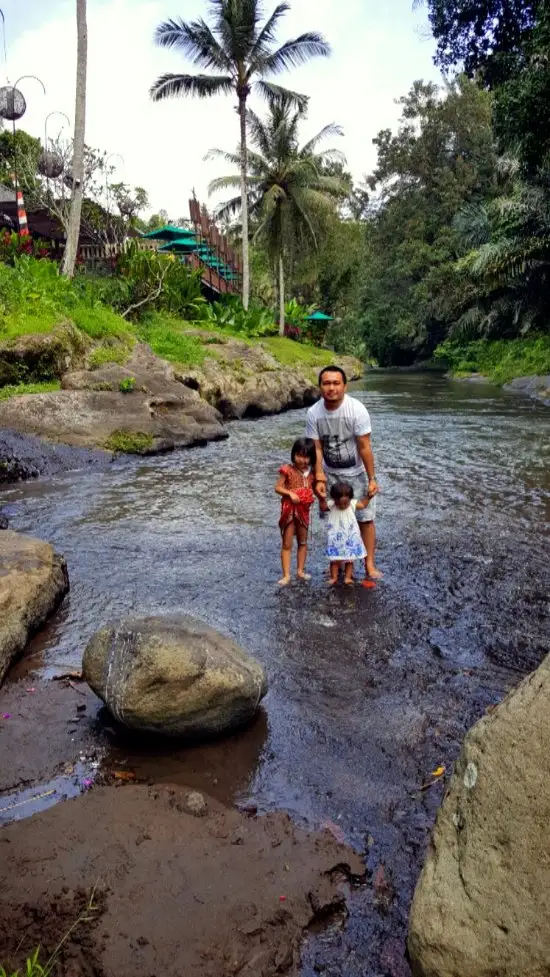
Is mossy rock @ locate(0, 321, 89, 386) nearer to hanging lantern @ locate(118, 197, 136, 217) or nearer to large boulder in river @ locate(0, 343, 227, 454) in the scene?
large boulder in river @ locate(0, 343, 227, 454)

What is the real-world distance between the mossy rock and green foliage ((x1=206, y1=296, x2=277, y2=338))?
10.5m

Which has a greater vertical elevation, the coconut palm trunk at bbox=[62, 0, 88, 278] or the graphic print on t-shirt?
the coconut palm trunk at bbox=[62, 0, 88, 278]

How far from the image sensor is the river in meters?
3.04

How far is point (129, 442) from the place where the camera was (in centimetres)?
1207

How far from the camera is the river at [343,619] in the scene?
3035 mm

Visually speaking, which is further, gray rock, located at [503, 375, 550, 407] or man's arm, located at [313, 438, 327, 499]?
gray rock, located at [503, 375, 550, 407]

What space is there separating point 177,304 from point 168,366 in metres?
8.32

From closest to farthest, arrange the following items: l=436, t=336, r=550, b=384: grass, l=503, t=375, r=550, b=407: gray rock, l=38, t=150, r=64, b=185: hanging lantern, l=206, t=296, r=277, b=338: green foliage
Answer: l=38, t=150, r=64, b=185: hanging lantern
l=503, t=375, r=550, b=407: gray rock
l=206, t=296, r=277, b=338: green foliage
l=436, t=336, r=550, b=384: grass

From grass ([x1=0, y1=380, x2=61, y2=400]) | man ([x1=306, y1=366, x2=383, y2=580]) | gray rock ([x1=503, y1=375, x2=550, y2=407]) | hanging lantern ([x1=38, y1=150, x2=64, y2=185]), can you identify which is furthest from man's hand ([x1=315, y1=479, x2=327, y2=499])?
hanging lantern ([x1=38, y1=150, x2=64, y2=185])

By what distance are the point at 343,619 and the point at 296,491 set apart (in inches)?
46.2

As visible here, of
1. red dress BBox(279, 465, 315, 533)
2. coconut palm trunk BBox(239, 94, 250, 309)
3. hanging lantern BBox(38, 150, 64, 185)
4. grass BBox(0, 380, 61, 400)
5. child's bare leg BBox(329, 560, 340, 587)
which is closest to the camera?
red dress BBox(279, 465, 315, 533)

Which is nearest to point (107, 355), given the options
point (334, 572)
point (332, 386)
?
point (332, 386)

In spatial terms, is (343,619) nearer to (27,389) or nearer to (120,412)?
(120,412)

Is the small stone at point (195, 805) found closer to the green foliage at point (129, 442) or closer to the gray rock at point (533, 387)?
the green foliage at point (129, 442)
